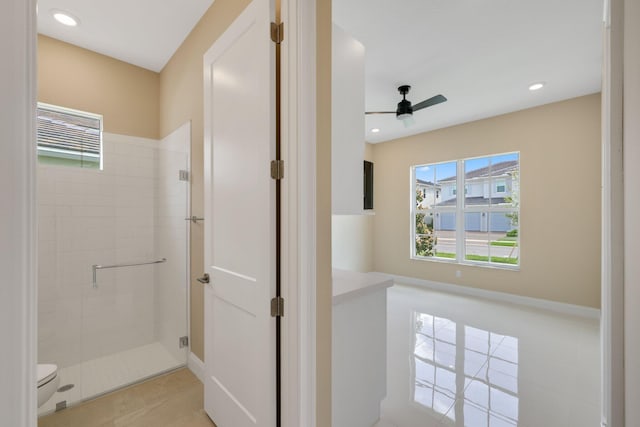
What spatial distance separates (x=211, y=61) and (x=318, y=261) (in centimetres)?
146

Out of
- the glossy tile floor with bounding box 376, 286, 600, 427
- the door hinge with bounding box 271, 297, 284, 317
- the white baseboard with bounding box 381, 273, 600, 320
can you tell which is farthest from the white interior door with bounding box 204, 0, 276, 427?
the white baseboard with bounding box 381, 273, 600, 320

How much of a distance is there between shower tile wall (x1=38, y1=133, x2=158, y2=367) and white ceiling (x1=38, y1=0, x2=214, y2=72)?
84cm

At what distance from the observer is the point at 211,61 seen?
174cm

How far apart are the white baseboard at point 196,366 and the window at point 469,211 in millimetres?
4347

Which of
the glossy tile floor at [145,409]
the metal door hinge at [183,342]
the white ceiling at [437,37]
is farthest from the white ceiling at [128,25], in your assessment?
the glossy tile floor at [145,409]

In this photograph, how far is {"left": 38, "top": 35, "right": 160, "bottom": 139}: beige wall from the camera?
2474 millimetres

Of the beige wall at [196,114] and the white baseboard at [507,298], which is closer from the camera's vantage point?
the beige wall at [196,114]

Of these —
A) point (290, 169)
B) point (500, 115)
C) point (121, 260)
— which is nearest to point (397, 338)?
point (290, 169)

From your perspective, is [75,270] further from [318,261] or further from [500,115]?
[500,115]

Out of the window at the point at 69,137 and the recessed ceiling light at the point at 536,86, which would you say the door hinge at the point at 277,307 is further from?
the recessed ceiling light at the point at 536,86

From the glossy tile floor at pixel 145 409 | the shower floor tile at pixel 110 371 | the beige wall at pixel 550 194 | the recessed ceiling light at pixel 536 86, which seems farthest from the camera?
the beige wall at pixel 550 194

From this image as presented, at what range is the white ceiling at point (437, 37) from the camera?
2.12m

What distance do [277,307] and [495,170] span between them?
4.72 metres

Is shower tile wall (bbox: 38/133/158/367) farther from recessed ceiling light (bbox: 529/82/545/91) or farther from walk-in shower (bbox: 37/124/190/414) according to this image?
recessed ceiling light (bbox: 529/82/545/91)
